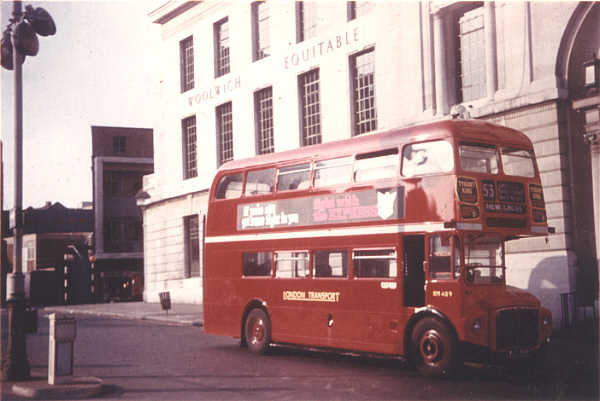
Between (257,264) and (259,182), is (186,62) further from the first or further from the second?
(257,264)

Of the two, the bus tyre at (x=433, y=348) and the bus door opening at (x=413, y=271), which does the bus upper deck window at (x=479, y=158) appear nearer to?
the bus door opening at (x=413, y=271)

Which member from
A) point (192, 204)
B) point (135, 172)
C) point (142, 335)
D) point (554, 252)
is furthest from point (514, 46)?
point (135, 172)

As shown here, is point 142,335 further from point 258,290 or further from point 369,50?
point 369,50

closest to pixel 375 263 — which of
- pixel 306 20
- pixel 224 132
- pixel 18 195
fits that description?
pixel 18 195

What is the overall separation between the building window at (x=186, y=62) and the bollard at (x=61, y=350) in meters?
27.5

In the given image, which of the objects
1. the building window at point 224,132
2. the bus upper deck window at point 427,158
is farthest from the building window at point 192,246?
the bus upper deck window at point 427,158

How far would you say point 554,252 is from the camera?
795 inches

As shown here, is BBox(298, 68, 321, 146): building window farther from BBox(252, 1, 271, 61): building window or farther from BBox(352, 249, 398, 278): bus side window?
BBox(352, 249, 398, 278): bus side window

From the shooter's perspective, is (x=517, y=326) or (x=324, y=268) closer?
(x=517, y=326)

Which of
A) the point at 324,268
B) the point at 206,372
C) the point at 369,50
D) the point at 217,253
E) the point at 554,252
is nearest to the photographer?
the point at 206,372

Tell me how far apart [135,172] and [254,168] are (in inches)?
1863

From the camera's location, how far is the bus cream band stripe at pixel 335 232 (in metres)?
12.9

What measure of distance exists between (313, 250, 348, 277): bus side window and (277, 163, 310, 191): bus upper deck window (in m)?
1.43

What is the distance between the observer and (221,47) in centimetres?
3594
